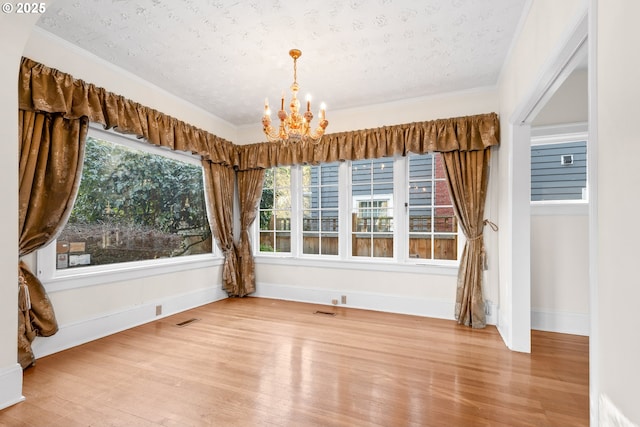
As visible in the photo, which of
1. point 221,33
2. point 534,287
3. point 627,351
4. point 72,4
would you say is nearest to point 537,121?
point 534,287

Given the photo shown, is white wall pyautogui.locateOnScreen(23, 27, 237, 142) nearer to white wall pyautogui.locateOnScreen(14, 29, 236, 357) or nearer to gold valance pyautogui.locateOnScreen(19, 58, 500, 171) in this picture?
white wall pyautogui.locateOnScreen(14, 29, 236, 357)

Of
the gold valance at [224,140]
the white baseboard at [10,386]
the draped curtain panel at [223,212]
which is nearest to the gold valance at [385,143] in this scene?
the gold valance at [224,140]

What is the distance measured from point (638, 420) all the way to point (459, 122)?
10.7 feet

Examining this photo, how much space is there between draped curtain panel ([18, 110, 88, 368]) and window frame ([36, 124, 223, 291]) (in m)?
0.16

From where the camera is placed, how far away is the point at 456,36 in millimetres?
2660

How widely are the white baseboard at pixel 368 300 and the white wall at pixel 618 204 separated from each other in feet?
8.77

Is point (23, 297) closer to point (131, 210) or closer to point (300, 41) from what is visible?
point (131, 210)

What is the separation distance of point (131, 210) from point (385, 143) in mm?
3259

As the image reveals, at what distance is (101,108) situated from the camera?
9.73ft

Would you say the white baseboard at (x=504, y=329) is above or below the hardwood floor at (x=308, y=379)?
above

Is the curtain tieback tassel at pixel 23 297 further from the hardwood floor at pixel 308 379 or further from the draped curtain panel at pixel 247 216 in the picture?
the draped curtain panel at pixel 247 216

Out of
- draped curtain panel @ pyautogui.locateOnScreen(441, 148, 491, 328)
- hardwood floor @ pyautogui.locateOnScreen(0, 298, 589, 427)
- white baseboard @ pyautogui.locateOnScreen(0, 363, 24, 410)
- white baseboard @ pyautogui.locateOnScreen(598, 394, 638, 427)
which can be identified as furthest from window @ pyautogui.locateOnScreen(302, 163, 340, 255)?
white baseboard @ pyautogui.locateOnScreen(598, 394, 638, 427)

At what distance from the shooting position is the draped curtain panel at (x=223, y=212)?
4.44 meters

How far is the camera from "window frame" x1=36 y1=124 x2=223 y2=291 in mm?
2725
